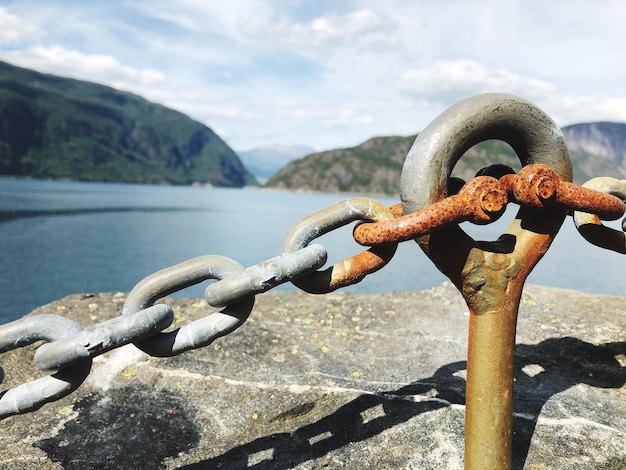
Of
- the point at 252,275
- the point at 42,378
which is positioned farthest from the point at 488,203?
the point at 42,378

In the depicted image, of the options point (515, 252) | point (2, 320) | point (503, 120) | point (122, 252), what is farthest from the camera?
point (122, 252)

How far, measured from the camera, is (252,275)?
6.97 feet

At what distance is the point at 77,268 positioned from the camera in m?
27.9

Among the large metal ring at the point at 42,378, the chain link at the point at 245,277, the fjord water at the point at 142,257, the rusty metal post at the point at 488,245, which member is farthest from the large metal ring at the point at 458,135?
the fjord water at the point at 142,257

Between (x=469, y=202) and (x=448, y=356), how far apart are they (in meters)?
4.25

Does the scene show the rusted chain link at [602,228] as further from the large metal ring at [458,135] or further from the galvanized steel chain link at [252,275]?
the large metal ring at [458,135]

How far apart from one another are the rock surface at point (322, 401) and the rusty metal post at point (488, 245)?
1.37 metres

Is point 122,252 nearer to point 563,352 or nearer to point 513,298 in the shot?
point 563,352

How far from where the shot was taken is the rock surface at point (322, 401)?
3.88 metres

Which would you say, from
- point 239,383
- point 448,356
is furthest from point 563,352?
point 239,383

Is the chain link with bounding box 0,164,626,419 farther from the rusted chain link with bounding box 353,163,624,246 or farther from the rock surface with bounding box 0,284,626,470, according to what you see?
the rock surface with bounding box 0,284,626,470

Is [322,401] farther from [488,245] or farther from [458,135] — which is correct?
[458,135]

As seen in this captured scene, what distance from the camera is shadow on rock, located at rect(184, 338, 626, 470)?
3.90 m

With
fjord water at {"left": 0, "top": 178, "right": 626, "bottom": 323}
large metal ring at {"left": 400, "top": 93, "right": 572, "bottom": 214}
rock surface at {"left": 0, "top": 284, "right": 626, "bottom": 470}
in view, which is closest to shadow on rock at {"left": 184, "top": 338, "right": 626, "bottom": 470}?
rock surface at {"left": 0, "top": 284, "right": 626, "bottom": 470}
